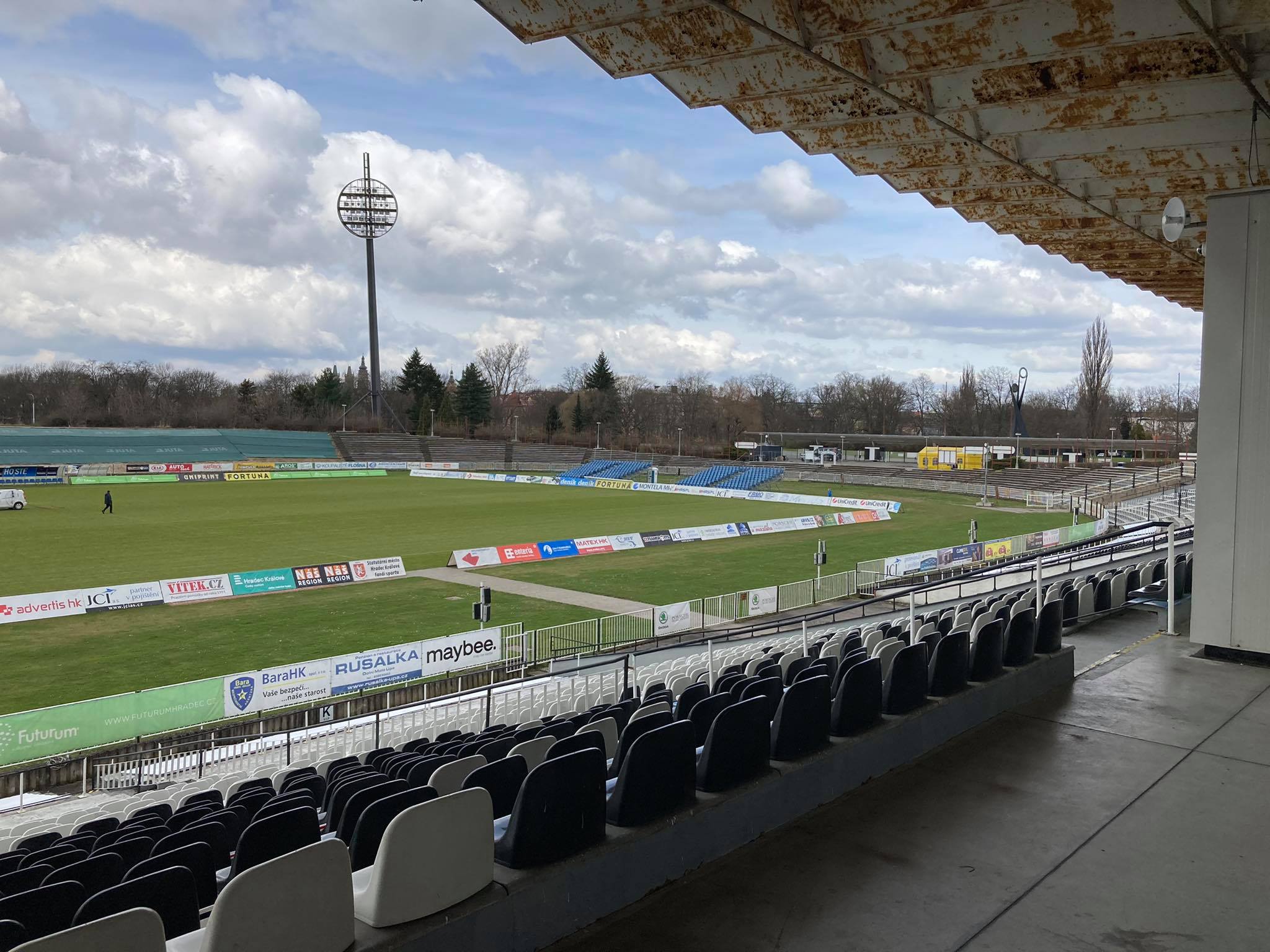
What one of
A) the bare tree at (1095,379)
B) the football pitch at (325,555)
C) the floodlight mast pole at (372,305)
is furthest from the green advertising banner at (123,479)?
the bare tree at (1095,379)

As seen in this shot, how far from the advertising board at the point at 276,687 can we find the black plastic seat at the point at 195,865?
1332 cm

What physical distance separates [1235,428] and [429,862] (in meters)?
9.16

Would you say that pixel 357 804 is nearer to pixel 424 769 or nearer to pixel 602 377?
pixel 424 769

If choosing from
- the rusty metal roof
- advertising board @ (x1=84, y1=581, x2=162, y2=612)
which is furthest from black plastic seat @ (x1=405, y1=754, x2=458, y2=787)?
advertising board @ (x1=84, y1=581, x2=162, y2=612)

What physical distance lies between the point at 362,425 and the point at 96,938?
109448 millimetres

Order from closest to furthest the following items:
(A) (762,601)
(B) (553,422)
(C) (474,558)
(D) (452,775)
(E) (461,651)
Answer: (D) (452,775) → (E) (461,651) → (A) (762,601) → (C) (474,558) → (B) (553,422)

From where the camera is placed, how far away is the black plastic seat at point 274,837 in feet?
12.7

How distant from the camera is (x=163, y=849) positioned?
4.96m

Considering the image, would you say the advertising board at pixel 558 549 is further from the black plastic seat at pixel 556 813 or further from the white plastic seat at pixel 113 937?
the white plastic seat at pixel 113 937

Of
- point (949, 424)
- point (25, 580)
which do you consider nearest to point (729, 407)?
point (949, 424)

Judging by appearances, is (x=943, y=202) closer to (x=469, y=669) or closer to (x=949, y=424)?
(x=469, y=669)

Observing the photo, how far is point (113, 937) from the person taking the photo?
2.71 meters

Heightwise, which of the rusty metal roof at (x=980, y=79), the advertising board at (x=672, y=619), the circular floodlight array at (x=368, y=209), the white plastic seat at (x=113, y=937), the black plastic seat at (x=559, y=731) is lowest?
the advertising board at (x=672, y=619)

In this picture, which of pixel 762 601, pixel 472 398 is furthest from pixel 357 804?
pixel 472 398
